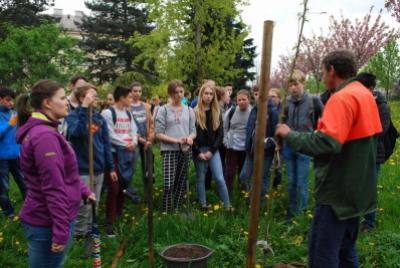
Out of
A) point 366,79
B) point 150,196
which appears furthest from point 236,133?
point 366,79

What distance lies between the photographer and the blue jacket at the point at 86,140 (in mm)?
4383

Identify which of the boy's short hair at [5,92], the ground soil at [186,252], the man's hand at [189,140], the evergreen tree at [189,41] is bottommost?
the ground soil at [186,252]

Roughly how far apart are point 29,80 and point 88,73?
12.5 m

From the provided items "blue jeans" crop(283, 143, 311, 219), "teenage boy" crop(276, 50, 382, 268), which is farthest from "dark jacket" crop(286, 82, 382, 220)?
"blue jeans" crop(283, 143, 311, 219)

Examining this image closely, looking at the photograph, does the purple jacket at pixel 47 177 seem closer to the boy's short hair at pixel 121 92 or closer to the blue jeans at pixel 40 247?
the blue jeans at pixel 40 247

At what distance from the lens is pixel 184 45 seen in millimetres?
17766

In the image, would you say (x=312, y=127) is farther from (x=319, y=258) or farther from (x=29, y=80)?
(x=29, y=80)

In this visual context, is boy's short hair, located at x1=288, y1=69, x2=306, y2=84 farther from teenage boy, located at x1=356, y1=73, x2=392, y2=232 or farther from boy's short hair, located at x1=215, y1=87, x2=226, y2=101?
boy's short hair, located at x1=215, y1=87, x2=226, y2=101

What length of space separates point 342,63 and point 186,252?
2.21 meters

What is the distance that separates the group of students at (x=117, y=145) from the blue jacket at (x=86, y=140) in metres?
0.01

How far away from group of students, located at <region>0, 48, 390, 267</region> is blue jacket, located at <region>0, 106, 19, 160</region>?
0.01 m

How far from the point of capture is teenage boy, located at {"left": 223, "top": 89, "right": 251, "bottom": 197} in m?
6.43

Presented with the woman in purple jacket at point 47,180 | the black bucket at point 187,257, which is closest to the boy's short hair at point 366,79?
the black bucket at point 187,257

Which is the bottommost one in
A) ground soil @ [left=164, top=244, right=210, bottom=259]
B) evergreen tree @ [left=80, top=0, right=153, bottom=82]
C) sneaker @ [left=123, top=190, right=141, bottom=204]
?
sneaker @ [left=123, top=190, right=141, bottom=204]
